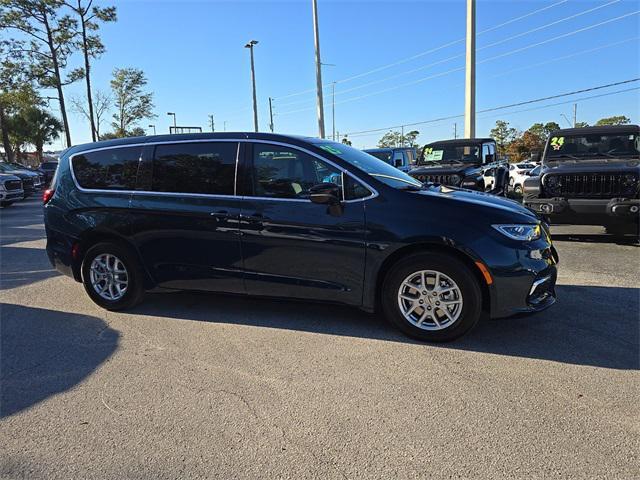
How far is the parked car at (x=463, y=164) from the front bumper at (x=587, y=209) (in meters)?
3.14

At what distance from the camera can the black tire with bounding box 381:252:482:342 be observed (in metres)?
3.89

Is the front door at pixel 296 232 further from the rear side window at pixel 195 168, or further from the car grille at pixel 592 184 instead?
the car grille at pixel 592 184

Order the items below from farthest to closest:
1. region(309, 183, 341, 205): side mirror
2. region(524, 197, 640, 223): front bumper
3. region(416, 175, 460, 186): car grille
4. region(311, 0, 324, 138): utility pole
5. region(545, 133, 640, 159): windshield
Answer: region(311, 0, 324, 138): utility pole, region(416, 175, 460, 186): car grille, region(545, 133, 640, 159): windshield, region(524, 197, 640, 223): front bumper, region(309, 183, 341, 205): side mirror

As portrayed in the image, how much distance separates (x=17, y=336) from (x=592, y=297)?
5859 mm

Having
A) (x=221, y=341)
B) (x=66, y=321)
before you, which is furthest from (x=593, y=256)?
(x=66, y=321)

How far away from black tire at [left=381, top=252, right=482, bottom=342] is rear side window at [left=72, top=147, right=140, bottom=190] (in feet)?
9.39

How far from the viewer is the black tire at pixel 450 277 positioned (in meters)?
3.89

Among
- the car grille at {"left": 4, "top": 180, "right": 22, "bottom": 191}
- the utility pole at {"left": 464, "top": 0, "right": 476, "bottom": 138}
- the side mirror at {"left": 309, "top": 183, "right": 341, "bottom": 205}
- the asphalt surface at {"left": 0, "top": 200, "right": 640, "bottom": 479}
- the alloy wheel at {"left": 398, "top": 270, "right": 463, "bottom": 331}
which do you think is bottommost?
the asphalt surface at {"left": 0, "top": 200, "right": 640, "bottom": 479}

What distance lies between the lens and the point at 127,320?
15.9 ft

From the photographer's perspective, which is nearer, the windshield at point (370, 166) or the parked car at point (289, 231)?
the parked car at point (289, 231)

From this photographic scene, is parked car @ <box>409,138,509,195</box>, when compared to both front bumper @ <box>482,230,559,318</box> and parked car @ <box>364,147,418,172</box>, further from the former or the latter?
front bumper @ <box>482,230,559,318</box>

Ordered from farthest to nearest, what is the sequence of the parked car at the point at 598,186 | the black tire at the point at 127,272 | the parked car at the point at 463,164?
the parked car at the point at 463,164
the parked car at the point at 598,186
the black tire at the point at 127,272

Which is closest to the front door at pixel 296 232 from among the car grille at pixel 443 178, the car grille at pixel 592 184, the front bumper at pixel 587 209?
the front bumper at pixel 587 209

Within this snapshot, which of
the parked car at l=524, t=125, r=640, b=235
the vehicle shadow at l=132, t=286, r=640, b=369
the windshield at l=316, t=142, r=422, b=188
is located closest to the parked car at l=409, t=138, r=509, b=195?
the parked car at l=524, t=125, r=640, b=235
